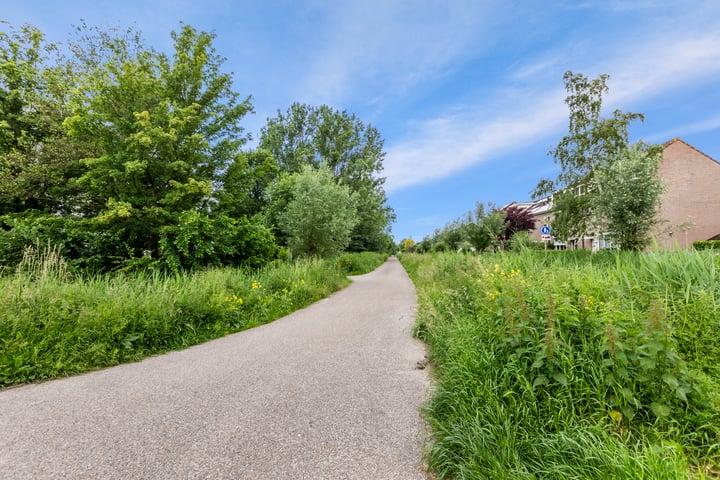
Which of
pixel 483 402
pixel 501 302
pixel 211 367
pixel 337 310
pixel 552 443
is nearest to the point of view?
pixel 552 443

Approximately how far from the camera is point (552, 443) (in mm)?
1740

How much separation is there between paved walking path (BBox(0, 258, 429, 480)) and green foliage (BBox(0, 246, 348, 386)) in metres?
0.33

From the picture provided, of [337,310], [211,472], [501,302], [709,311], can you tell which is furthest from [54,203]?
[709,311]

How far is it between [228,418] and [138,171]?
9.40 metres

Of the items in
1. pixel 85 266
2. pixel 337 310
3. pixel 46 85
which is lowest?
pixel 337 310

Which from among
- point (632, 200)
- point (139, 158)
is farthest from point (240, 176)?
point (632, 200)

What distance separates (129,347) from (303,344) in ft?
7.98

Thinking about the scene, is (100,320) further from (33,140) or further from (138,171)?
(33,140)

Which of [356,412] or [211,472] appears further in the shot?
[356,412]

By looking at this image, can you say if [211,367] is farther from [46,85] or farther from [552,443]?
[46,85]

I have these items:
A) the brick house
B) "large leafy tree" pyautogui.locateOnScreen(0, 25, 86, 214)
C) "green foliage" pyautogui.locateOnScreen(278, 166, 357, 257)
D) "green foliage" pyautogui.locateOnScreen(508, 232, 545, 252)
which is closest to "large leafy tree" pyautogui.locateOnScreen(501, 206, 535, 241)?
the brick house

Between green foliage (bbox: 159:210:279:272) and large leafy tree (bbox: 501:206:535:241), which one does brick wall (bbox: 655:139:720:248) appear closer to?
large leafy tree (bbox: 501:206:535:241)

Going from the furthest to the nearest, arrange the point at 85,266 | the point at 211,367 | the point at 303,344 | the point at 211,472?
the point at 85,266 < the point at 303,344 < the point at 211,367 < the point at 211,472

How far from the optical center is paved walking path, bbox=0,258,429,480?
1949 mm
